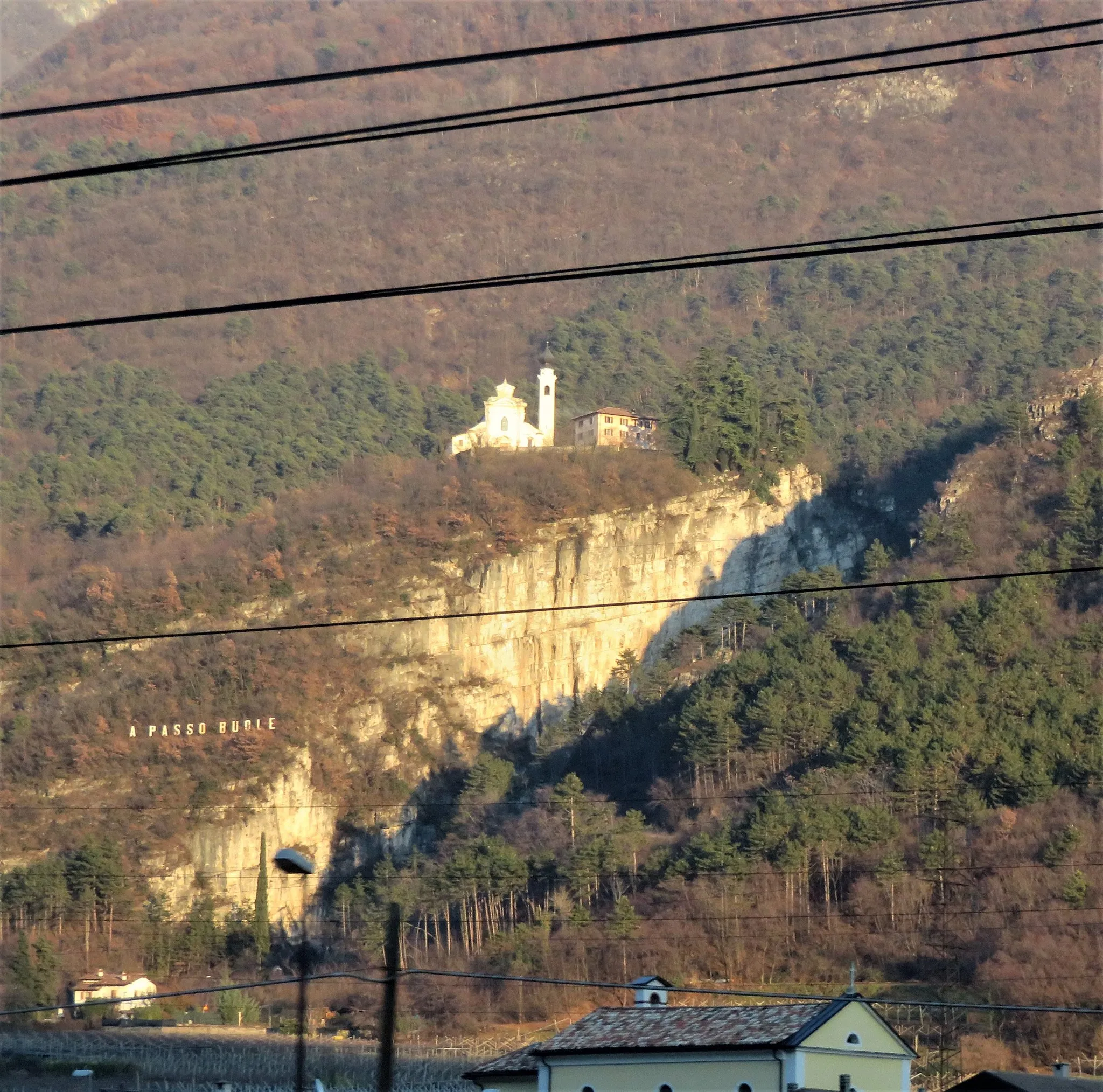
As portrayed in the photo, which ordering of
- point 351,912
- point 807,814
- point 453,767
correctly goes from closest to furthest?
point 807,814 < point 351,912 < point 453,767

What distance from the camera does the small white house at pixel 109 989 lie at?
6606 cm

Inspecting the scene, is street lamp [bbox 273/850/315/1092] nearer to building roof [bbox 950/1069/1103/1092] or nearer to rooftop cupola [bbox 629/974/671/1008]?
building roof [bbox 950/1069/1103/1092]

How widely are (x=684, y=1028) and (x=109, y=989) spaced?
39957 mm

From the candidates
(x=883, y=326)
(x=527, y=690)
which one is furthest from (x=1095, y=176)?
(x=527, y=690)

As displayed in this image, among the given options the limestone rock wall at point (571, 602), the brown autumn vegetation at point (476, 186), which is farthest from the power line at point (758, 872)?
the brown autumn vegetation at point (476, 186)

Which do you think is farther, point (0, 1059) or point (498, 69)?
point (498, 69)

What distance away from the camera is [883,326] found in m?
140

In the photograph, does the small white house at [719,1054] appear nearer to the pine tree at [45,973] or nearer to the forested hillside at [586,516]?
the forested hillside at [586,516]

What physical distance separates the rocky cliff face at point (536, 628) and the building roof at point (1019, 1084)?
2232 inches

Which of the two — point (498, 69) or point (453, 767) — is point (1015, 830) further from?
point (498, 69)

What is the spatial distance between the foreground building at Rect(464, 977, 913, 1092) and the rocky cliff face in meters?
49.9

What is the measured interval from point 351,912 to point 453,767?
11713 millimetres

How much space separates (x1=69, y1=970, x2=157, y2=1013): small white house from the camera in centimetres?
6606

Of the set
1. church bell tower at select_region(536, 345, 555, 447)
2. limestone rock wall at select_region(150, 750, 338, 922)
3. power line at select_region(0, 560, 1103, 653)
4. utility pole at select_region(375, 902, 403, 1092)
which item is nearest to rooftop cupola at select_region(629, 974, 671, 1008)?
power line at select_region(0, 560, 1103, 653)
